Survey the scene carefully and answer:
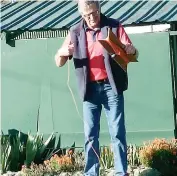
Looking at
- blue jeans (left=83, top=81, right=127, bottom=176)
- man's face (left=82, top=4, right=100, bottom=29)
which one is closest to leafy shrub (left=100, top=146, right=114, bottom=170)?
blue jeans (left=83, top=81, right=127, bottom=176)

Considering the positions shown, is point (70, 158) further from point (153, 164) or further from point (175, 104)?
point (175, 104)

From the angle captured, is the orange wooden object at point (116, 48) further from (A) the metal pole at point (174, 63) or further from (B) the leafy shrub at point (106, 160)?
(A) the metal pole at point (174, 63)

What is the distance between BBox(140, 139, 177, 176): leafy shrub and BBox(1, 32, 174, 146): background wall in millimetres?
1268

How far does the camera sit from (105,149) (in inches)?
276

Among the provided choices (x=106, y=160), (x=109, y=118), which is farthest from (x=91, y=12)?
(x=106, y=160)

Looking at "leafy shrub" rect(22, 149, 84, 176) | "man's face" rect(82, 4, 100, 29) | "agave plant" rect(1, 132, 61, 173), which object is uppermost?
"man's face" rect(82, 4, 100, 29)

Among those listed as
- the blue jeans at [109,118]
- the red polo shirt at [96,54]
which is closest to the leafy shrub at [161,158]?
the blue jeans at [109,118]

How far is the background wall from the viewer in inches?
324

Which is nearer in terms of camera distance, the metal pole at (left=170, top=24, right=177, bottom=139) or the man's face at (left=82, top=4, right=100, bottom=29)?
the man's face at (left=82, top=4, right=100, bottom=29)

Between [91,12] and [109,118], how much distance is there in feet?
3.23

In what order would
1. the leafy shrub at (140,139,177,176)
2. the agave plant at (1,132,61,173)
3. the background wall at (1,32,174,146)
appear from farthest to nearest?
the background wall at (1,32,174,146) < the agave plant at (1,132,61,173) < the leafy shrub at (140,139,177,176)

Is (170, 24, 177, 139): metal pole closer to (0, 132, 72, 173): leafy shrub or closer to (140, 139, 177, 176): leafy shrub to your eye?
(140, 139, 177, 176): leafy shrub

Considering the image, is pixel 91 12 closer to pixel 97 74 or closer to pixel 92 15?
pixel 92 15

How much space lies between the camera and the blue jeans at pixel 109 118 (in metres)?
5.27
